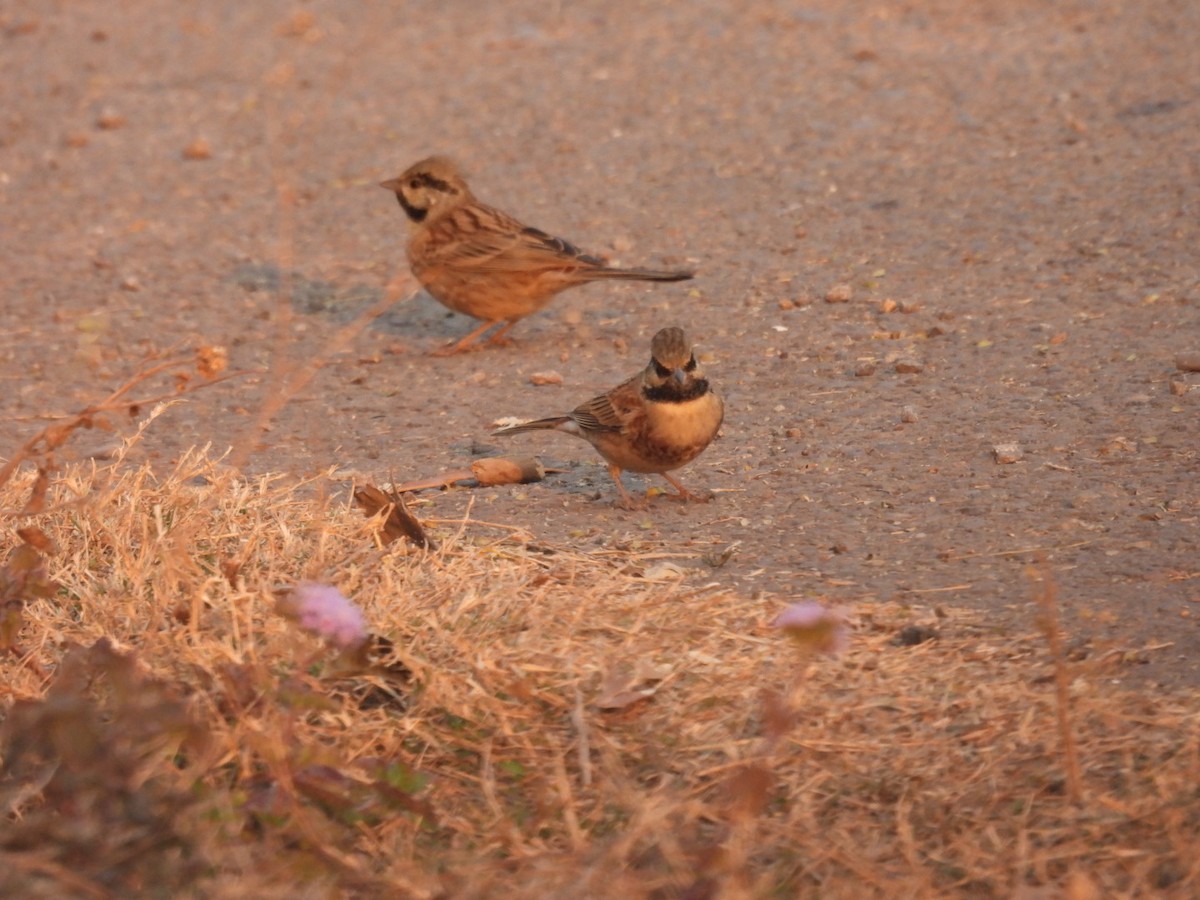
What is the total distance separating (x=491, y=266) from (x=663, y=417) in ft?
8.51

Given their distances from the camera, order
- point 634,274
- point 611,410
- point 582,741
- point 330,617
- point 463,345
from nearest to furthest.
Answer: point 330,617 < point 582,741 < point 611,410 < point 634,274 < point 463,345

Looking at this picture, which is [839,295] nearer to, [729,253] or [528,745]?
[729,253]

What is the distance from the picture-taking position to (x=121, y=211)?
978cm

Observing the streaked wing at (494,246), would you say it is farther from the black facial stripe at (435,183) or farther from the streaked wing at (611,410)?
the streaked wing at (611,410)

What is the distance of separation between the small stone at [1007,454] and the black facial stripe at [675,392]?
3.44 feet

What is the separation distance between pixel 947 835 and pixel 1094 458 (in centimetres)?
254

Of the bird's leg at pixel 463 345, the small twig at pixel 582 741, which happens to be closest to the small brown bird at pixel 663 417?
the small twig at pixel 582 741

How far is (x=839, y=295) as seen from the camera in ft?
25.7

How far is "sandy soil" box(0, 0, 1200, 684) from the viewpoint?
18.1 ft

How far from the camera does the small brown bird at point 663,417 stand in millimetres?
5676

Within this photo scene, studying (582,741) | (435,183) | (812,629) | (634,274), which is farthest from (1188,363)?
(812,629)

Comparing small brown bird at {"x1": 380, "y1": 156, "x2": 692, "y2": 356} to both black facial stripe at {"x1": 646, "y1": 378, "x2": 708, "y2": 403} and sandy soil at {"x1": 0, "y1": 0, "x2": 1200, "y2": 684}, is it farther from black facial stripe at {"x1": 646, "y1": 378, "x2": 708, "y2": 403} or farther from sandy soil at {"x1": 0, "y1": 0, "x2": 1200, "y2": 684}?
black facial stripe at {"x1": 646, "y1": 378, "x2": 708, "y2": 403}

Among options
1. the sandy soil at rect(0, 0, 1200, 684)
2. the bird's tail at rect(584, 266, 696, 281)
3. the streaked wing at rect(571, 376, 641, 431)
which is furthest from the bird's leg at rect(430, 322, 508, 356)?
the streaked wing at rect(571, 376, 641, 431)

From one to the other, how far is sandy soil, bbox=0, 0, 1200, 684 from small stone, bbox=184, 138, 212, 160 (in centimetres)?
2
